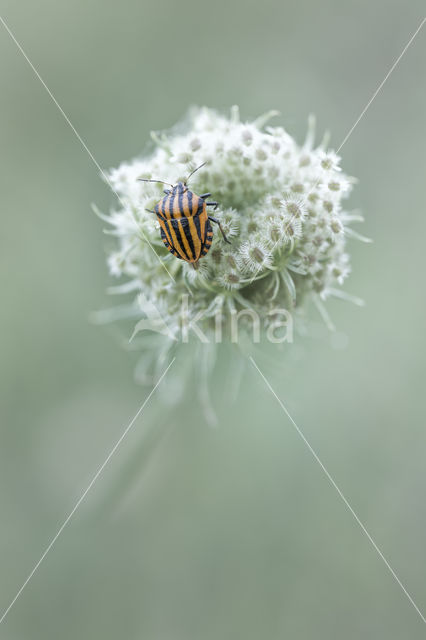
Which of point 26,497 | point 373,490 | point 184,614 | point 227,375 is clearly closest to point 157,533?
point 184,614

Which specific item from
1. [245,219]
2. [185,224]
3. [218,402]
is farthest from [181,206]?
[218,402]

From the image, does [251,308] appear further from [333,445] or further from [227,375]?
[333,445]

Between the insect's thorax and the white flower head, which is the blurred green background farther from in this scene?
the insect's thorax

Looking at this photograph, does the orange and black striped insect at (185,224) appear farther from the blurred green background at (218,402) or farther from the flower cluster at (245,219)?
the blurred green background at (218,402)

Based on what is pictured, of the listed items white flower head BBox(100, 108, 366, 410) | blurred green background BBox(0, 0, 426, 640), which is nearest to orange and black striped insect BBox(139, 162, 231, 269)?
white flower head BBox(100, 108, 366, 410)

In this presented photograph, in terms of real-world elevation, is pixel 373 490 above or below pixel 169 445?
above

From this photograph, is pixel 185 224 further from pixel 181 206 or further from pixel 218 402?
pixel 218 402
